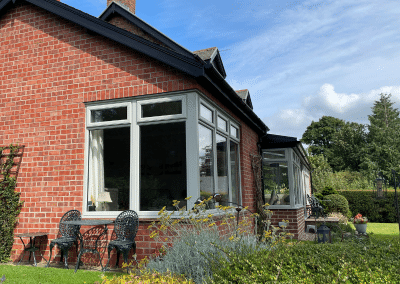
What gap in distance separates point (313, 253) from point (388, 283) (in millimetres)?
777

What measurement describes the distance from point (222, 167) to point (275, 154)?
4428 millimetres

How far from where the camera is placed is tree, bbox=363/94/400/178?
3644 cm

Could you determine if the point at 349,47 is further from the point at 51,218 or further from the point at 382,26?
the point at 51,218

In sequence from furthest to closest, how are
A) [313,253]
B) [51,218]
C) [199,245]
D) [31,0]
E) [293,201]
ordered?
[293,201] < [31,0] < [51,218] < [199,245] < [313,253]

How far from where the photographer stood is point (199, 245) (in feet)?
13.1

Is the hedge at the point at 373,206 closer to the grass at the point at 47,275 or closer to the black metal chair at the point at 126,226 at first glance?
the grass at the point at 47,275

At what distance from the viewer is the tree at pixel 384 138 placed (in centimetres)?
3644

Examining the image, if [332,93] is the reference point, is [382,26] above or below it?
below

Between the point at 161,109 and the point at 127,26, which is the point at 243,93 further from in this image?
the point at 161,109

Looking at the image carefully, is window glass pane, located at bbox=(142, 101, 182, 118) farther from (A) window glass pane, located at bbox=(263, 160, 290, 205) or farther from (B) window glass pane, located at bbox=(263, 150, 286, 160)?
(B) window glass pane, located at bbox=(263, 150, 286, 160)

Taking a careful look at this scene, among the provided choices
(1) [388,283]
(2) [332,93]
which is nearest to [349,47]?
(1) [388,283]

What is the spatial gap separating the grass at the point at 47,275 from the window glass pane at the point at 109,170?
1258 millimetres

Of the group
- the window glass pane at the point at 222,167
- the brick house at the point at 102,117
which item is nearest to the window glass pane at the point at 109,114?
the brick house at the point at 102,117

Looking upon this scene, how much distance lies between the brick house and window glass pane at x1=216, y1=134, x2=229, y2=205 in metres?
0.02
